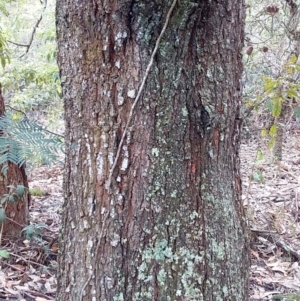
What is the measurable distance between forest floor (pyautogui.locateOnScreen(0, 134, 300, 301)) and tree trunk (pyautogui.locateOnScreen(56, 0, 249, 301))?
81 centimetres

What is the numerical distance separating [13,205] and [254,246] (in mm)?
1409

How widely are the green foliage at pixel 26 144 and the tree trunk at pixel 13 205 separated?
1210 mm

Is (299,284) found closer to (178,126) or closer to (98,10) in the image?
(178,126)

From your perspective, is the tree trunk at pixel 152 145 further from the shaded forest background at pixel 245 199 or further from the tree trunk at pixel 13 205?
the tree trunk at pixel 13 205

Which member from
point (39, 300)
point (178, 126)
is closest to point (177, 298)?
point (178, 126)

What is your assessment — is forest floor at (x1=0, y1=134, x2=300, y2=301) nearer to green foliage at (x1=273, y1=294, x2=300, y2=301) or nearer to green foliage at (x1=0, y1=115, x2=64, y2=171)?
green foliage at (x1=273, y1=294, x2=300, y2=301)

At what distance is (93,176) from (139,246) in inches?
9.1

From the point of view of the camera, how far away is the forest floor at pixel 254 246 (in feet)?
7.03

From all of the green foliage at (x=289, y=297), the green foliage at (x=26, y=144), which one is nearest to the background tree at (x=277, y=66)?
the green foliage at (x=289, y=297)

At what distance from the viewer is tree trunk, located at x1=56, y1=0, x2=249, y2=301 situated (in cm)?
122

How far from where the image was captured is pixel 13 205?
2.53 meters

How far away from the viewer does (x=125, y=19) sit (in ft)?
3.91

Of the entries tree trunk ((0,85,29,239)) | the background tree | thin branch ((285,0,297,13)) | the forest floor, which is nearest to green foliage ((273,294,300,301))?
the forest floor

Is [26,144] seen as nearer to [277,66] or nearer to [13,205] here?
[13,205]
